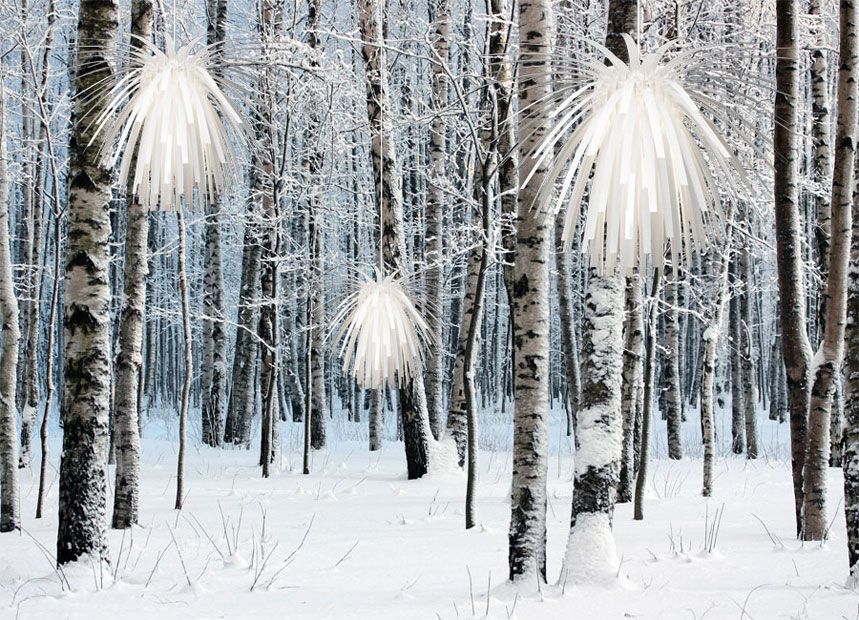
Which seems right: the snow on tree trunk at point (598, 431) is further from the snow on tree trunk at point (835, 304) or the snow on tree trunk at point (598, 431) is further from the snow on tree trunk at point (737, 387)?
the snow on tree trunk at point (737, 387)

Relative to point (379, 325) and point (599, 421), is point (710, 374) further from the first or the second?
point (599, 421)

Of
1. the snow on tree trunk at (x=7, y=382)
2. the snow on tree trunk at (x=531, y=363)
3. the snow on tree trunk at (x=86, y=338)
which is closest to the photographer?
the snow on tree trunk at (x=531, y=363)

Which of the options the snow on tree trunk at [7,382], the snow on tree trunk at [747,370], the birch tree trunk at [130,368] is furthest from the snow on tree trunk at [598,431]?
the snow on tree trunk at [747,370]

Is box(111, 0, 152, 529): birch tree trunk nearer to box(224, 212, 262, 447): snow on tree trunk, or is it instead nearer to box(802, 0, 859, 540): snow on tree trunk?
box(802, 0, 859, 540): snow on tree trunk

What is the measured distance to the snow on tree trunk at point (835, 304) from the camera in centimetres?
527

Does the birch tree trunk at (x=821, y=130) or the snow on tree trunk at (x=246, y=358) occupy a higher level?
the birch tree trunk at (x=821, y=130)

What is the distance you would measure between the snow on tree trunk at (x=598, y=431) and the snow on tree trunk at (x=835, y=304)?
1845mm

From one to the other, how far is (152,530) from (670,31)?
7.75 m

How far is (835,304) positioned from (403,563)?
11.3ft

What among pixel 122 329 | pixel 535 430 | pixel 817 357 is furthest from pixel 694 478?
pixel 122 329

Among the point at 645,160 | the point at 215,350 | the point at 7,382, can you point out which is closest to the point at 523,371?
the point at 645,160

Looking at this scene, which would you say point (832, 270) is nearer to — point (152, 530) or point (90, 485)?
point (90, 485)

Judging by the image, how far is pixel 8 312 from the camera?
6.91 metres

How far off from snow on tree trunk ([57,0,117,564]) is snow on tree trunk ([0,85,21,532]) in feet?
6.40
